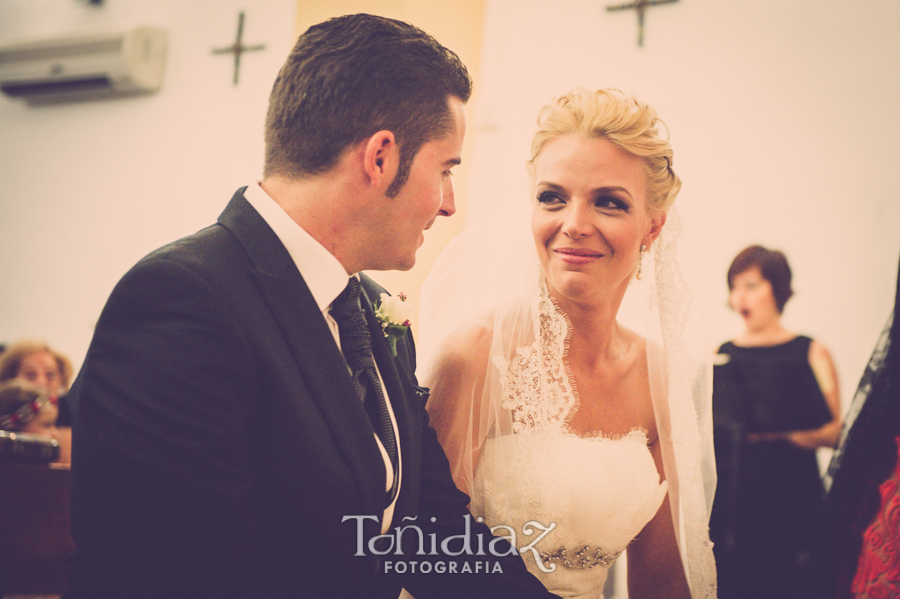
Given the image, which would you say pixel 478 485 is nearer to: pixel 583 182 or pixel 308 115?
pixel 583 182

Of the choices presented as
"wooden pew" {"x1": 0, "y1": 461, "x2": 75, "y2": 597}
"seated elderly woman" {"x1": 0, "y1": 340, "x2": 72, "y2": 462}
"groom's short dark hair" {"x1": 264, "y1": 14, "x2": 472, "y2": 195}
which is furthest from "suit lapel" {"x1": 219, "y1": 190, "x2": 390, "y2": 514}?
"seated elderly woman" {"x1": 0, "y1": 340, "x2": 72, "y2": 462}

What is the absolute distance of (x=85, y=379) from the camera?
0.89m

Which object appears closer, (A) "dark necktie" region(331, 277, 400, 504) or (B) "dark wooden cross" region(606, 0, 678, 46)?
(A) "dark necktie" region(331, 277, 400, 504)

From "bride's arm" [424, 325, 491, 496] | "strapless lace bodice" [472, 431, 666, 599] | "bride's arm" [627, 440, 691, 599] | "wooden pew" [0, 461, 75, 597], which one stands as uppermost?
"bride's arm" [424, 325, 491, 496]

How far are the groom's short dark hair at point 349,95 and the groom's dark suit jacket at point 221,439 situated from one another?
17cm

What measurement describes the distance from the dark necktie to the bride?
460mm

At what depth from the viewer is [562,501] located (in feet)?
5.24

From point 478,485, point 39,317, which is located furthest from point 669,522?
point 39,317

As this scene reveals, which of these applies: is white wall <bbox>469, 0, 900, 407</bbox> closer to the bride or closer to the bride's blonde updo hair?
the bride

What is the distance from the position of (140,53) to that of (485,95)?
2518 millimetres

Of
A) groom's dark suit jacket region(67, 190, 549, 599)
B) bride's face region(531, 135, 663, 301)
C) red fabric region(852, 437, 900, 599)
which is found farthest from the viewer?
bride's face region(531, 135, 663, 301)

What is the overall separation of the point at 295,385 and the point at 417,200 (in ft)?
1.48

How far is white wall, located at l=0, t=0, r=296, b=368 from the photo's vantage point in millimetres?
4133

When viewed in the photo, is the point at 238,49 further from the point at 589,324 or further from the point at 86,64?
the point at 589,324
